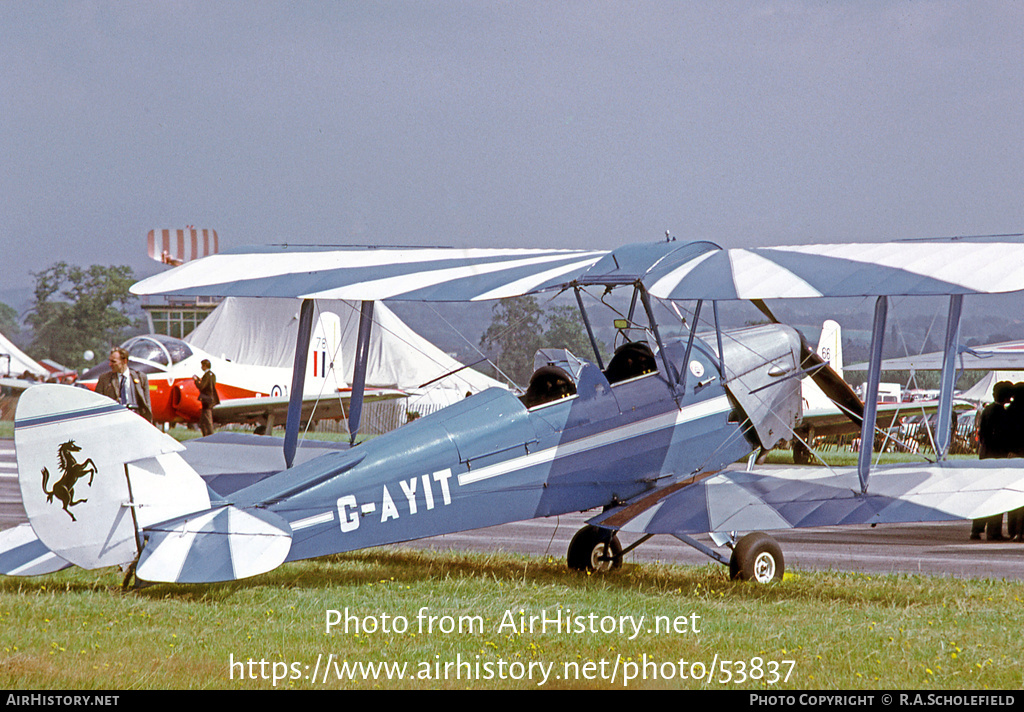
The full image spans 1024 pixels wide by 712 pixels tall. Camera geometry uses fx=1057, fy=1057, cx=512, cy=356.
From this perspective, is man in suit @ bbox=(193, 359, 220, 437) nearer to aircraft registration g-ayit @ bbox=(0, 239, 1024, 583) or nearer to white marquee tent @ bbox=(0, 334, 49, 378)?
aircraft registration g-ayit @ bbox=(0, 239, 1024, 583)

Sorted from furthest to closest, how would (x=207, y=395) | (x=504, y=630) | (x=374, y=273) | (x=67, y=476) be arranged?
(x=207, y=395), (x=374, y=273), (x=504, y=630), (x=67, y=476)

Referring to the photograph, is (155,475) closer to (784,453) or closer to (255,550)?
(255,550)

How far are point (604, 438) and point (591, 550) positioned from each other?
40.4 inches

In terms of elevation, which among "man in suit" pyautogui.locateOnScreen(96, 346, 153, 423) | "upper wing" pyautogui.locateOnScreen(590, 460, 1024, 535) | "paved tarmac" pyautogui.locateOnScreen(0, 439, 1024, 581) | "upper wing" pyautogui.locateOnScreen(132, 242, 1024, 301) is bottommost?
"paved tarmac" pyautogui.locateOnScreen(0, 439, 1024, 581)

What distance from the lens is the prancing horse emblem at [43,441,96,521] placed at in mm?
5082

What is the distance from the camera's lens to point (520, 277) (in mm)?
6887

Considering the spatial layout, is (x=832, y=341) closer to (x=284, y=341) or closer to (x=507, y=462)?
(x=284, y=341)

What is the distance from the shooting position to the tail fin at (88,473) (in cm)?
502

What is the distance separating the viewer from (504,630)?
5.41 metres

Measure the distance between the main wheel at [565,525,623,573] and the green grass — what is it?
0.57 ft

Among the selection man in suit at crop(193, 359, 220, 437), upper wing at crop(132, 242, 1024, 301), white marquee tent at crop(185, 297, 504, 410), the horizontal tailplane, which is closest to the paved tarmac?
upper wing at crop(132, 242, 1024, 301)

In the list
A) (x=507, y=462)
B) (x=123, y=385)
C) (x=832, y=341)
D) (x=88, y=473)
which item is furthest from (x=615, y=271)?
(x=832, y=341)

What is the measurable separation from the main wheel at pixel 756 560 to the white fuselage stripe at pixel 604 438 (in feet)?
3.07
